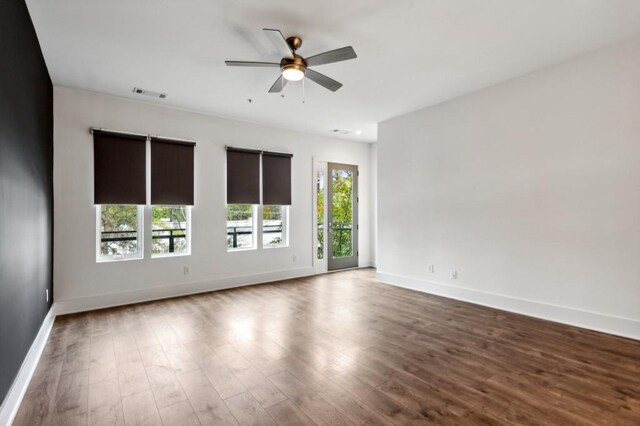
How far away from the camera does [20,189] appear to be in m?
2.42

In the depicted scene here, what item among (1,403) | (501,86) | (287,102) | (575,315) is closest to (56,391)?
(1,403)

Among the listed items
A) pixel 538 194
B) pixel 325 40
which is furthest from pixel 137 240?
pixel 538 194

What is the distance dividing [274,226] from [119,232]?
2.61m

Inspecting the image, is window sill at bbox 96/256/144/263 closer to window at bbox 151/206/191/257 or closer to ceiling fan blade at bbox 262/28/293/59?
window at bbox 151/206/191/257

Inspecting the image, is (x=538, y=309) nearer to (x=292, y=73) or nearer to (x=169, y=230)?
(x=292, y=73)

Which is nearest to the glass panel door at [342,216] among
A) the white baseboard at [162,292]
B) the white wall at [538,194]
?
the white baseboard at [162,292]

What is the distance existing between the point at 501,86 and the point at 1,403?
5.70 meters

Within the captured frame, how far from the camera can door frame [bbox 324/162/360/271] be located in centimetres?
695

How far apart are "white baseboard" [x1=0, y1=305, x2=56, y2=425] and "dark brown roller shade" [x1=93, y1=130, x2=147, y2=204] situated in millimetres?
1766

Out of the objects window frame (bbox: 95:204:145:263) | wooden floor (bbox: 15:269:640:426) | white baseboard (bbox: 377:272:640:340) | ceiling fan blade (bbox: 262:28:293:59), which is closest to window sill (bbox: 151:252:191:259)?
window frame (bbox: 95:204:145:263)

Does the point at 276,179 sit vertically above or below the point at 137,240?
above

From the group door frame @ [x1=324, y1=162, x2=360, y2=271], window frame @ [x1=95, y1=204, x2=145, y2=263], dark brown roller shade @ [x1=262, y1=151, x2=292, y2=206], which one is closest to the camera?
window frame @ [x1=95, y1=204, x2=145, y2=263]

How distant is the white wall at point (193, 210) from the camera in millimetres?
4176

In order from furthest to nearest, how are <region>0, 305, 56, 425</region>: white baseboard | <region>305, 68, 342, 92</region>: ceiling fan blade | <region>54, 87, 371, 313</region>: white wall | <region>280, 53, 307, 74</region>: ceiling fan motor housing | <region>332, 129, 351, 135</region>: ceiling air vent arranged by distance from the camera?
<region>332, 129, 351, 135</region>: ceiling air vent < <region>54, 87, 371, 313</region>: white wall < <region>305, 68, 342, 92</region>: ceiling fan blade < <region>280, 53, 307, 74</region>: ceiling fan motor housing < <region>0, 305, 56, 425</region>: white baseboard
